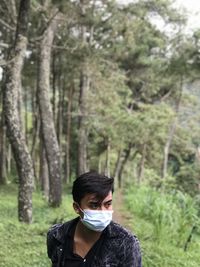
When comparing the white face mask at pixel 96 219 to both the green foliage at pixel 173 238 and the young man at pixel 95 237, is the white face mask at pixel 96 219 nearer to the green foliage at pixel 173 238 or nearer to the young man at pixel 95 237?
the young man at pixel 95 237

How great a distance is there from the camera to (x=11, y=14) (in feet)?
43.7

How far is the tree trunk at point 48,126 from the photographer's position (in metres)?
15.3

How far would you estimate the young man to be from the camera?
3152mm

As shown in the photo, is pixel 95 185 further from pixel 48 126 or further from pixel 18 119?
pixel 48 126

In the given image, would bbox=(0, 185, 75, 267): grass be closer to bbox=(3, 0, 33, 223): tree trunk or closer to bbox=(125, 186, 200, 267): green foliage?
bbox=(3, 0, 33, 223): tree trunk

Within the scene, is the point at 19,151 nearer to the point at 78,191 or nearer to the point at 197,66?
the point at 78,191

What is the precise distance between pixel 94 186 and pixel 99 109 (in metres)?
21.8

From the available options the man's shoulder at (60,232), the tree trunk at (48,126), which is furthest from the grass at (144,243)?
the man's shoulder at (60,232)

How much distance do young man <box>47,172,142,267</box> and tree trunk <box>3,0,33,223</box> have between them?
759 centimetres

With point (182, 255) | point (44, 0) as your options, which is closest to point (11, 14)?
point (44, 0)

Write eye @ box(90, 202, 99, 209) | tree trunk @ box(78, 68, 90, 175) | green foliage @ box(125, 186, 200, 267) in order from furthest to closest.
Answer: tree trunk @ box(78, 68, 90, 175) → green foliage @ box(125, 186, 200, 267) → eye @ box(90, 202, 99, 209)

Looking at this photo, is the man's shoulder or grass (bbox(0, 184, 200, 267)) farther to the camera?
grass (bbox(0, 184, 200, 267))

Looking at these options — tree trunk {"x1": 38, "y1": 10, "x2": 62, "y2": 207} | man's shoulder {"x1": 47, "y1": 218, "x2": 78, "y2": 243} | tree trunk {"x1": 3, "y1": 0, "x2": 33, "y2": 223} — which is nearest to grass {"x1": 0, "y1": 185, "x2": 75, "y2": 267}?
tree trunk {"x1": 3, "y1": 0, "x2": 33, "y2": 223}

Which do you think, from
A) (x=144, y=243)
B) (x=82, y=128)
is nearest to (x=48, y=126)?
(x=144, y=243)
